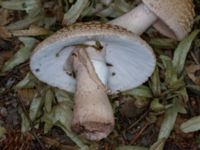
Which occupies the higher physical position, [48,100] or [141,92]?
[141,92]

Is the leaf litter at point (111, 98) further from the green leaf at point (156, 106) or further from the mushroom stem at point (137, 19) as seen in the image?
the mushroom stem at point (137, 19)

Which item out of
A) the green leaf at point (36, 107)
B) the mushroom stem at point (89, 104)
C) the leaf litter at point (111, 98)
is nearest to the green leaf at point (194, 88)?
the leaf litter at point (111, 98)

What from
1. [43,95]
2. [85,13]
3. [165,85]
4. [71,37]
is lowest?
[43,95]

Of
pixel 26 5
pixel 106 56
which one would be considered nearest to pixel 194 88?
pixel 106 56

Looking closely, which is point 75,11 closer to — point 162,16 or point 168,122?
point 162,16

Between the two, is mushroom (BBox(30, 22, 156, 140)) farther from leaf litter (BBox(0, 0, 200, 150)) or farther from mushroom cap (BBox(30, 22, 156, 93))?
leaf litter (BBox(0, 0, 200, 150))

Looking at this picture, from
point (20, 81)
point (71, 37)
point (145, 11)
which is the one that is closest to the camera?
point (71, 37)

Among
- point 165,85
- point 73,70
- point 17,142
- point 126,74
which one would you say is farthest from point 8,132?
point 165,85

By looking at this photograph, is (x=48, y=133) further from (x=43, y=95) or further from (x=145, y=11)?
(x=145, y=11)
